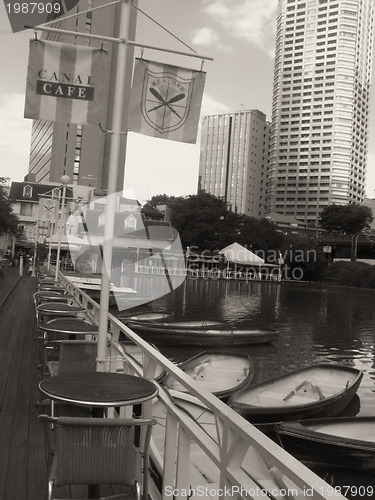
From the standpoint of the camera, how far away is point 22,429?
19.2 ft

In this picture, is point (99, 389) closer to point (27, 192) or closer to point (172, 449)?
point (172, 449)

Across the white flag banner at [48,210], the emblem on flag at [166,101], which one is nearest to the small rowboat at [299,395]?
the emblem on flag at [166,101]

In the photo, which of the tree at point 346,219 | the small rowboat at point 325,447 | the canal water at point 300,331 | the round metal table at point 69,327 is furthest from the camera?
the tree at point 346,219

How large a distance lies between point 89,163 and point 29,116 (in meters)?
120

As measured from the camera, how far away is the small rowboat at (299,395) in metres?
9.30

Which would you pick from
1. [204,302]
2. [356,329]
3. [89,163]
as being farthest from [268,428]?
[89,163]

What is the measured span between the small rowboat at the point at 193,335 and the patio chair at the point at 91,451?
17.1 meters

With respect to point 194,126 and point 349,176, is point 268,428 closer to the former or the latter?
point 194,126

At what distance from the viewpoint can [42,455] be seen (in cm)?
510

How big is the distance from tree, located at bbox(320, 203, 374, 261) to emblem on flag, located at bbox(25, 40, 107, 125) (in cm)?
13280

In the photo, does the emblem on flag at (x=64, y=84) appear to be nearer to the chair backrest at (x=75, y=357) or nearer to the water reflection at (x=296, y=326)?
A: the chair backrest at (x=75, y=357)

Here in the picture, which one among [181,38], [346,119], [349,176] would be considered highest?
[346,119]

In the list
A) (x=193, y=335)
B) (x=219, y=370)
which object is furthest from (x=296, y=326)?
(x=219, y=370)

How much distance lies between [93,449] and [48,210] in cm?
2265
